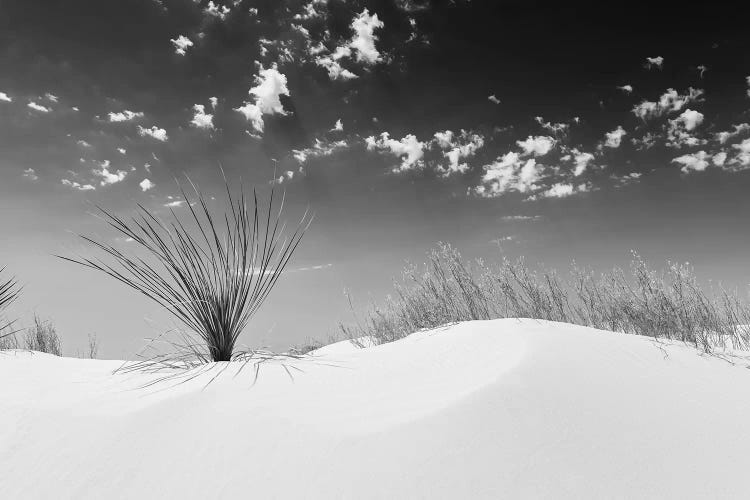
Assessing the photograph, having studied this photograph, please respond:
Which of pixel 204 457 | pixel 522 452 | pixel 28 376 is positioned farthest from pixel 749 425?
pixel 28 376

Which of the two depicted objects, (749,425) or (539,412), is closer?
(539,412)

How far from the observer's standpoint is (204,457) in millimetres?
1320

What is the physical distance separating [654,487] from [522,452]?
378mm

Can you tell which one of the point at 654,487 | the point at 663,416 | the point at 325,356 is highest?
the point at 325,356

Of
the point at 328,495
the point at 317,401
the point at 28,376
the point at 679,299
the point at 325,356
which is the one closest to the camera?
the point at 328,495

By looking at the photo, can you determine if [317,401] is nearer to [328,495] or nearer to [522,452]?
[328,495]

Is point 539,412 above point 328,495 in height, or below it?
above

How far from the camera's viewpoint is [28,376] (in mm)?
2148

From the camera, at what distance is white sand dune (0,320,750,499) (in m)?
1.23

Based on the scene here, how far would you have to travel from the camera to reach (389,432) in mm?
1357

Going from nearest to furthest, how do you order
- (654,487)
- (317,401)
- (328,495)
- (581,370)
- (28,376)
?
(328,495) < (654,487) < (317,401) < (581,370) < (28,376)

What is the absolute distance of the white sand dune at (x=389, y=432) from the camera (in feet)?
4.03

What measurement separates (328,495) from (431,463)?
0.94ft

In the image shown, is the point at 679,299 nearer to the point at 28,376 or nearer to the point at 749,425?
the point at 749,425
